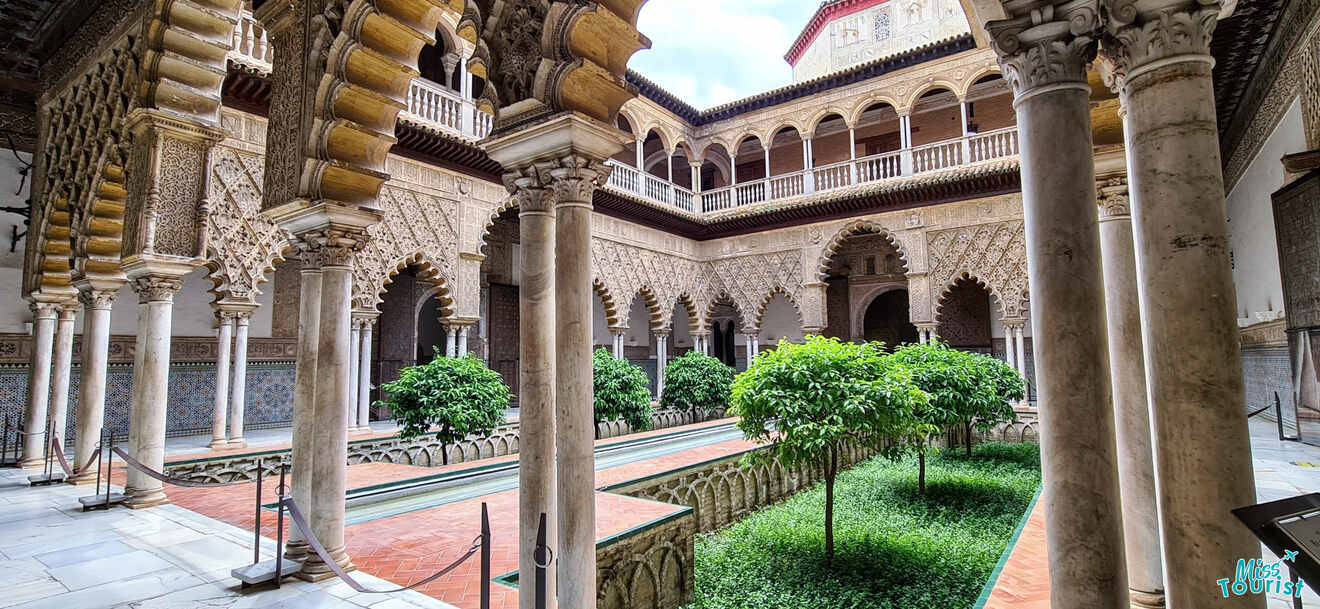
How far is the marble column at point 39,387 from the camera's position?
7.60 metres

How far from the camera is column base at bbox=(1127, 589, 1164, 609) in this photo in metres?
2.82

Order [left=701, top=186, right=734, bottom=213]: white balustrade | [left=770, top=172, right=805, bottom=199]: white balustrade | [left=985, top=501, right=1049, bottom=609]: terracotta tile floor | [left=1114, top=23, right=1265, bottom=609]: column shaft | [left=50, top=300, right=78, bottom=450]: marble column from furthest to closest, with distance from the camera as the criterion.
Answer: [left=701, top=186, right=734, bottom=213]: white balustrade
[left=770, top=172, right=805, bottom=199]: white balustrade
[left=50, top=300, right=78, bottom=450]: marble column
[left=985, top=501, right=1049, bottom=609]: terracotta tile floor
[left=1114, top=23, right=1265, bottom=609]: column shaft

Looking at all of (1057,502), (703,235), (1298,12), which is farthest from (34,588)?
(703,235)

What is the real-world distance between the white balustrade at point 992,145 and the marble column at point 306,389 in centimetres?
1279

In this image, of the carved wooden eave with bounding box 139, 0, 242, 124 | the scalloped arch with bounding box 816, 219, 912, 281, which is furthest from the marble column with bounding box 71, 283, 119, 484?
the scalloped arch with bounding box 816, 219, 912, 281

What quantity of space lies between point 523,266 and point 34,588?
3.45 m

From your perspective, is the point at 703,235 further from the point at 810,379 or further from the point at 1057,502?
the point at 1057,502

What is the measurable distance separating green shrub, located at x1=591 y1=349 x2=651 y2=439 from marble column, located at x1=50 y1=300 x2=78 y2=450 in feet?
21.8

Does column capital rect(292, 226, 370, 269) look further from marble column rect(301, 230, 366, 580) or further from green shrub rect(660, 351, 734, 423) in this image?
green shrub rect(660, 351, 734, 423)

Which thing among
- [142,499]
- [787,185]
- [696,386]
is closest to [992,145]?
[787,185]

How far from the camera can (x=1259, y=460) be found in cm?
648

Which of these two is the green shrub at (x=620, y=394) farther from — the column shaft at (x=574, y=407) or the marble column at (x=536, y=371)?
the column shaft at (x=574, y=407)

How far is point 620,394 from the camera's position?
10.2 metres

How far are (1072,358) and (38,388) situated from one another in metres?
10.5
